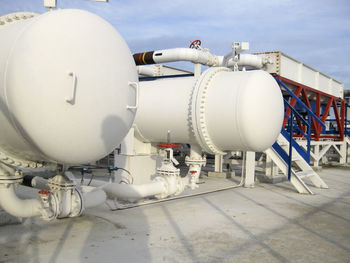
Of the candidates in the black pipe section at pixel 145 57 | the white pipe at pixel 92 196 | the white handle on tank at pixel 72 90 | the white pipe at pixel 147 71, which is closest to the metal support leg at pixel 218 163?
the white pipe at pixel 147 71

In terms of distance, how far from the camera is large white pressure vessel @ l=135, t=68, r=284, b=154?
5898 mm

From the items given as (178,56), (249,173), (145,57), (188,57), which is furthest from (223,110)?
(249,173)

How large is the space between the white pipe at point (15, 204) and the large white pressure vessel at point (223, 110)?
3.01 meters

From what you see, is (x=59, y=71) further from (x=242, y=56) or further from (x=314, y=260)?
(x=242, y=56)

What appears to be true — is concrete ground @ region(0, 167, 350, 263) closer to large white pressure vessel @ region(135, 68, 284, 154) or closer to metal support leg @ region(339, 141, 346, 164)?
large white pressure vessel @ region(135, 68, 284, 154)

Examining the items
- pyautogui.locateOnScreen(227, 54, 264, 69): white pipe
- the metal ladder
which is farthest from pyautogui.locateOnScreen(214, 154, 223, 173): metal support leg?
pyautogui.locateOnScreen(227, 54, 264, 69): white pipe

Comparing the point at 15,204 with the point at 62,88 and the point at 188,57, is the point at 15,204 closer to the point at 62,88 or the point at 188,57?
the point at 62,88

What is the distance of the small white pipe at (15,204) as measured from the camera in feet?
13.6

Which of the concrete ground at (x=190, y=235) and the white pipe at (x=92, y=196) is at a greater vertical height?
the white pipe at (x=92, y=196)

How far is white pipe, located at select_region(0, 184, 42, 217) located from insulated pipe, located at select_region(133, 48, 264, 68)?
4889 millimetres

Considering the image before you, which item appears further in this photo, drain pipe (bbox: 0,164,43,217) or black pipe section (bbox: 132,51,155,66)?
black pipe section (bbox: 132,51,155,66)

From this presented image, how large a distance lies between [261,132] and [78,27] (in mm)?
3599

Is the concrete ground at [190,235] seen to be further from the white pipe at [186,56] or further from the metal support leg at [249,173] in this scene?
the white pipe at [186,56]

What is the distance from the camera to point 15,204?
13.8 ft
